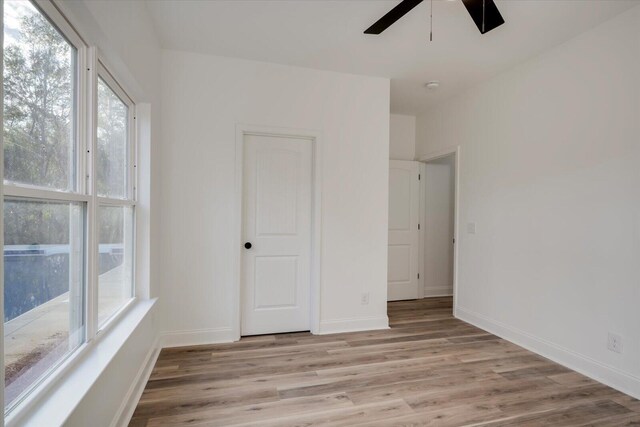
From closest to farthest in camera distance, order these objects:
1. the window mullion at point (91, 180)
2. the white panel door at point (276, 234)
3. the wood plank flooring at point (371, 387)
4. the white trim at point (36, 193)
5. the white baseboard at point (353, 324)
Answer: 1. the white trim at point (36, 193)
2. the window mullion at point (91, 180)
3. the wood plank flooring at point (371, 387)
4. the white panel door at point (276, 234)
5. the white baseboard at point (353, 324)

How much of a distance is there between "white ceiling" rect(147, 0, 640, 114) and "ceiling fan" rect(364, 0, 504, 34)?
316 millimetres

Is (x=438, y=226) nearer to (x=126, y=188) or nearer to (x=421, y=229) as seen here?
(x=421, y=229)

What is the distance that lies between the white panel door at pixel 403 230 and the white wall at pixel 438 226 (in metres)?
0.23

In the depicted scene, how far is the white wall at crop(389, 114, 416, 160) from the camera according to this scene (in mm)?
4504

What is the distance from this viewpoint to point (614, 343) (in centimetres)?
225

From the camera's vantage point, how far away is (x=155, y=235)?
261 cm

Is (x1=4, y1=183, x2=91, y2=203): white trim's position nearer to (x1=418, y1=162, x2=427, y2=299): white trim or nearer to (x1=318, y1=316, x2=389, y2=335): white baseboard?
(x1=318, y1=316, x2=389, y2=335): white baseboard

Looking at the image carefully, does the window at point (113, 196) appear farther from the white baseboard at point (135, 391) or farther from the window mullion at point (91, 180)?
the white baseboard at point (135, 391)

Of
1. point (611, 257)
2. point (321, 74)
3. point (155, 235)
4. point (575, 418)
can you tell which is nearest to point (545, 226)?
point (611, 257)

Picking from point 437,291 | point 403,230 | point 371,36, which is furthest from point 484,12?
point 437,291

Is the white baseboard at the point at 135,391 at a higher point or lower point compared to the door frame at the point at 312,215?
lower

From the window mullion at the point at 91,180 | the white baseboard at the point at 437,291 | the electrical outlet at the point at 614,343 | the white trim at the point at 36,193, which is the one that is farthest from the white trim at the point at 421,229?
the white trim at the point at 36,193

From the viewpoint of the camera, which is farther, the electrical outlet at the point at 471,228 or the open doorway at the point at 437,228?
the open doorway at the point at 437,228

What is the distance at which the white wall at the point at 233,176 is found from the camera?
112 inches
